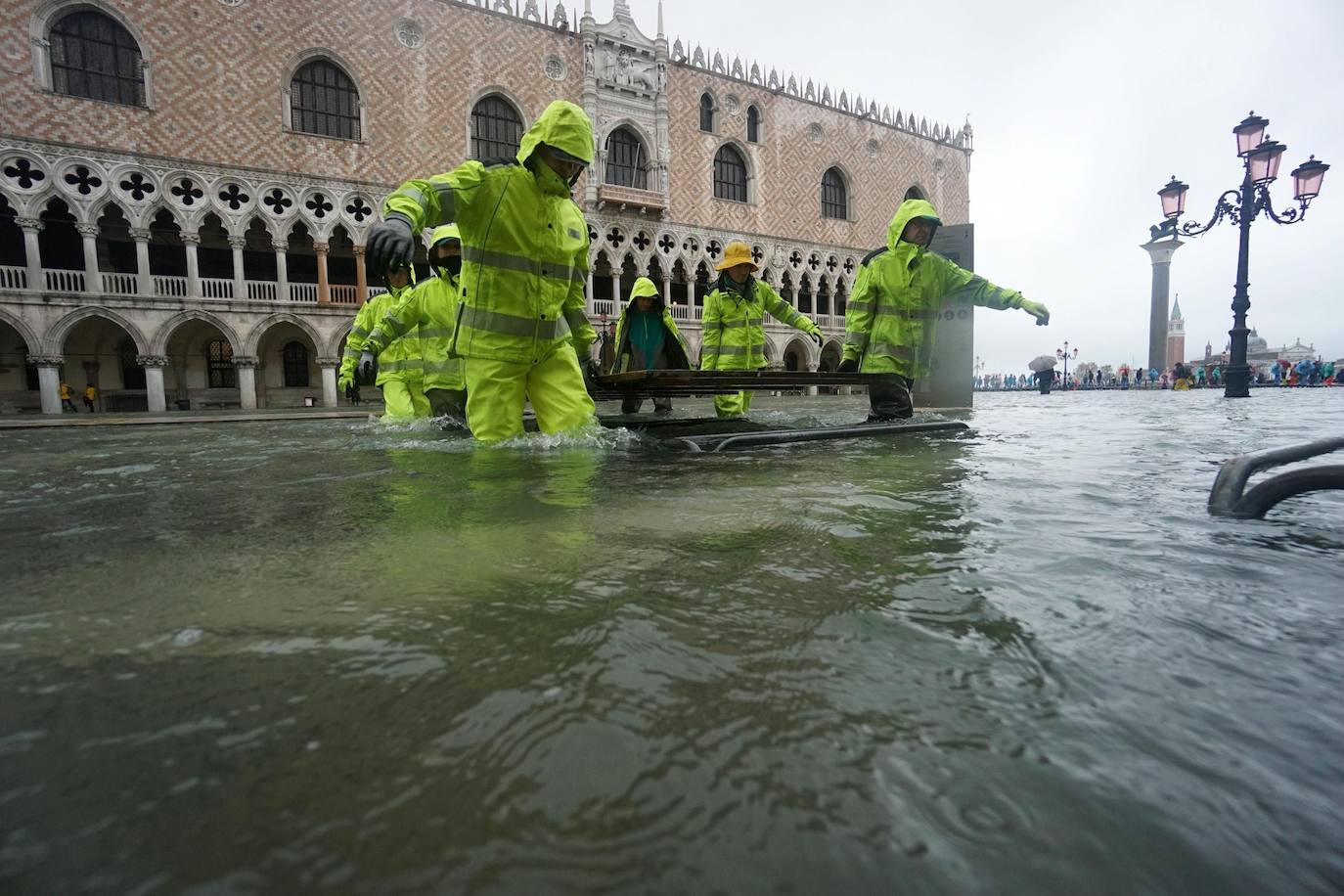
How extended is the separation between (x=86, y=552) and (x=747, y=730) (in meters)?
1.80

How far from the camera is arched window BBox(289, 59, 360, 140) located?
61.7 feet

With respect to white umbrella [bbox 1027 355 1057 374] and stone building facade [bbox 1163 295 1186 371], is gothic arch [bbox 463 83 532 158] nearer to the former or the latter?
white umbrella [bbox 1027 355 1057 374]

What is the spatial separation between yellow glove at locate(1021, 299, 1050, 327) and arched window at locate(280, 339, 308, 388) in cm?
2244

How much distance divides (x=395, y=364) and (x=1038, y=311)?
6723 mm

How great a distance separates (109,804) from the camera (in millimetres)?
634

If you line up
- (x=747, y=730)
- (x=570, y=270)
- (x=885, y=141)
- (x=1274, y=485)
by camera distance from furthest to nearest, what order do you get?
(x=885, y=141), (x=570, y=270), (x=1274, y=485), (x=747, y=730)

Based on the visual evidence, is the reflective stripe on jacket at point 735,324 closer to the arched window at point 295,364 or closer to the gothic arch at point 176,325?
the gothic arch at point 176,325

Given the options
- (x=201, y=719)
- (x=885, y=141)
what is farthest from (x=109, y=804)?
(x=885, y=141)

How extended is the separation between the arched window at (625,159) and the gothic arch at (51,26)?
1341 centimetres

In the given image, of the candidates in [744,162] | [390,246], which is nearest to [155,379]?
[390,246]

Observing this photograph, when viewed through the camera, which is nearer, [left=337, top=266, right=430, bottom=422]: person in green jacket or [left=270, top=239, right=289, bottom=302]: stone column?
[left=337, top=266, right=430, bottom=422]: person in green jacket

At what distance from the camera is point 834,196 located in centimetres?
2944

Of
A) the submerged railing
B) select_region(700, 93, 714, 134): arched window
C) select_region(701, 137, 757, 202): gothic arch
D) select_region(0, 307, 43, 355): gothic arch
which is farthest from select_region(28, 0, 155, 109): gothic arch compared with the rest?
the submerged railing

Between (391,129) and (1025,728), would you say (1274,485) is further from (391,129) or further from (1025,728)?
(391,129)
